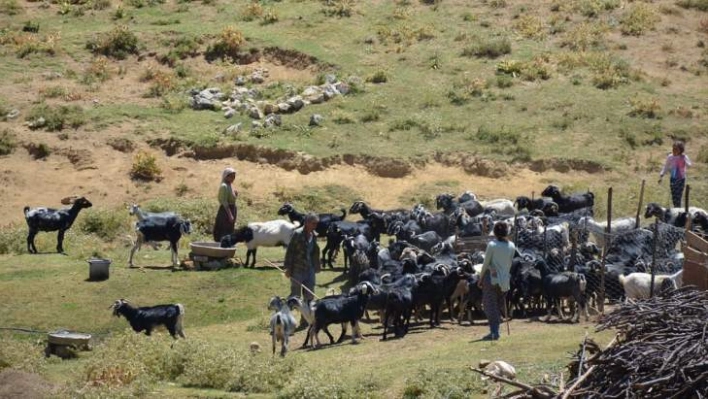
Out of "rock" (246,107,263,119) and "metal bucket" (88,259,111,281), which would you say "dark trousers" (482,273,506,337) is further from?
"rock" (246,107,263,119)

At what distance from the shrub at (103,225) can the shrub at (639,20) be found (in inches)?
867

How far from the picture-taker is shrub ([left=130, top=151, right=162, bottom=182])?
34.4 metres

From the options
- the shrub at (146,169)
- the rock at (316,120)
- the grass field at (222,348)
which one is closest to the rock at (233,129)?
the rock at (316,120)

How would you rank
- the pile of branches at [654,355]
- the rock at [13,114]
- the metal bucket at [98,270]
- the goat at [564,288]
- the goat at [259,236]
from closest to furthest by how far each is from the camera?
the pile of branches at [654,355] < the goat at [564,288] < the metal bucket at [98,270] < the goat at [259,236] < the rock at [13,114]

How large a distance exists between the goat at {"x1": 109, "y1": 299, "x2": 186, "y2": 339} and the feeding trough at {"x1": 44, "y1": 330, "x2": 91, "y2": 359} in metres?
0.74

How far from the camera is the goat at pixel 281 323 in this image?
1833 cm

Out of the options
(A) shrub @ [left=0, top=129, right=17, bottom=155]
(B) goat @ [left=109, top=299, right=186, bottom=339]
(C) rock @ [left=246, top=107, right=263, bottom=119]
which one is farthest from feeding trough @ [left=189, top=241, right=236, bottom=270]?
(C) rock @ [left=246, top=107, right=263, bottom=119]

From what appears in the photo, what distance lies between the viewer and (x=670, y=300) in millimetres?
13023

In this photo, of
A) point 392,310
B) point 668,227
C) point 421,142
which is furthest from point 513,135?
point 392,310

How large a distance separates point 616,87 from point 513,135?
5.43m

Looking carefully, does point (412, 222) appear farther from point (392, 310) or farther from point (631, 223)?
point (392, 310)

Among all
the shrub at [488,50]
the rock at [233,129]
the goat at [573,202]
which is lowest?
the goat at [573,202]

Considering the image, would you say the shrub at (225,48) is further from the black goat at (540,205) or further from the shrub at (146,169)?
the black goat at (540,205)

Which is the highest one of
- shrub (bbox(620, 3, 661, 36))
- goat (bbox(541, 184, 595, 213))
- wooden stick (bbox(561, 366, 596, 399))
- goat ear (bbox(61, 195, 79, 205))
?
shrub (bbox(620, 3, 661, 36))
